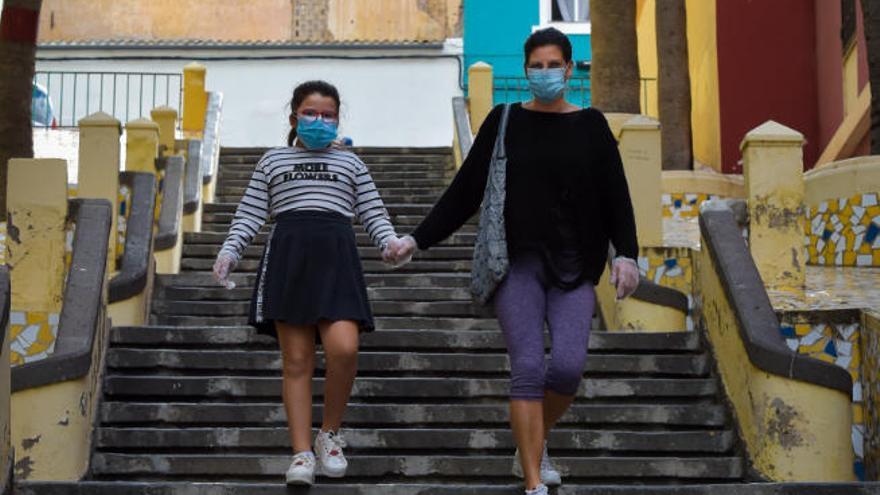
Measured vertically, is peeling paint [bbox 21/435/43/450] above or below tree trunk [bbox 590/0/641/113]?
below

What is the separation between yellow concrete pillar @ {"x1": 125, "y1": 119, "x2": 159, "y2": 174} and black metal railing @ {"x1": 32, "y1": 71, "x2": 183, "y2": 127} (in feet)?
38.9

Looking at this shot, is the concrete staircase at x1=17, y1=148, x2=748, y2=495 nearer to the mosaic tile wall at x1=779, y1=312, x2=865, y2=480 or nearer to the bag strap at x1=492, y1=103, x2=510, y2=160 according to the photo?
the mosaic tile wall at x1=779, y1=312, x2=865, y2=480

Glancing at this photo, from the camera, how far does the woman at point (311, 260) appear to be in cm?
652

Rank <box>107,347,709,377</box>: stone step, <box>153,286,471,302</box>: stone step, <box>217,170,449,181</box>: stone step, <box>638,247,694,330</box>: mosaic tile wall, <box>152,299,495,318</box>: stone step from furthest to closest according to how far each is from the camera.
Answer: <box>217,170,449,181</box>: stone step
<box>153,286,471,302</box>: stone step
<box>638,247,694,330</box>: mosaic tile wall
<box>152,299,495,318</box>: stone step
<box>107,347,709,377</box>: stone step

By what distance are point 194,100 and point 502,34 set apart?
8.17 metres

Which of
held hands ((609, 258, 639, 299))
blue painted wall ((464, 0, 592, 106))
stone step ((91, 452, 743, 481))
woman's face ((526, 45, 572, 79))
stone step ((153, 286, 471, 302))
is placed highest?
blue painted wall ((464, 0, 592, 106))

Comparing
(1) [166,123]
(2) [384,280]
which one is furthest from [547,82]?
(1) [166,123]

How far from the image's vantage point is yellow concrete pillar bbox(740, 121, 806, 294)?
1055 centimetres

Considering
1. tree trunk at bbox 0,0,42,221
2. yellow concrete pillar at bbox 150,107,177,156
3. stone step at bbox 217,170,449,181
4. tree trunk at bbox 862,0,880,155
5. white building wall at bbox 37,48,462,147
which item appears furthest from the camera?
white building wall at bbox 37,48,462,147

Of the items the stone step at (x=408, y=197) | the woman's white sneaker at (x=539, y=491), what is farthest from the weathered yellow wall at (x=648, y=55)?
the woman's white sneaker at (x=539, y=491)

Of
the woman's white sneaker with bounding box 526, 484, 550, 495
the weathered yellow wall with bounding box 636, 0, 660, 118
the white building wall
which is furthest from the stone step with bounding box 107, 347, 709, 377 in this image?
the white building wall

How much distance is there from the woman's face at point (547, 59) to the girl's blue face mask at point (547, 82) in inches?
0.7

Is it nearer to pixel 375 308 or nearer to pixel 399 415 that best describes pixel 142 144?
pixel 375 308

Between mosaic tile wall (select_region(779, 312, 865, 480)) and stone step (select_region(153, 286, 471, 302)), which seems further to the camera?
stone step (select_region(153, 286, 471, 302))
